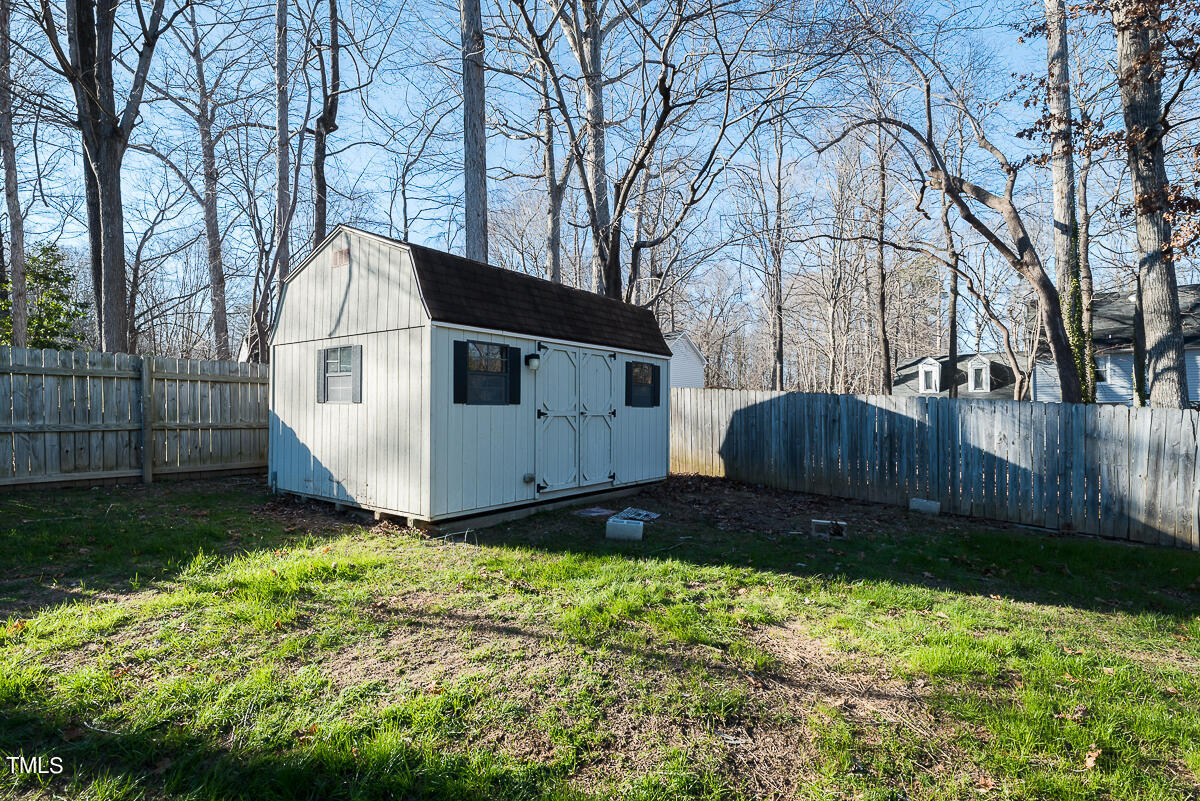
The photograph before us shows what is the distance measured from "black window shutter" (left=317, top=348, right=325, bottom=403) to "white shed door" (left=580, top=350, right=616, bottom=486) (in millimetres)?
3372

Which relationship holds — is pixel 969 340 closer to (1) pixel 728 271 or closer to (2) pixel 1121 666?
(1) pixel 728 271

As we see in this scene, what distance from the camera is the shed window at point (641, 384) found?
8.91m

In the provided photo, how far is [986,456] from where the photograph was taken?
25.5 feet

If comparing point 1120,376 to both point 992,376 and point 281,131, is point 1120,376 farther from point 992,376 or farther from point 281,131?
point 281,131

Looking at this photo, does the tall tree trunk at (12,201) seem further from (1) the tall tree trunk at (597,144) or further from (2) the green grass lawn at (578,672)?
(1) the tall tree trunk at (597,144)

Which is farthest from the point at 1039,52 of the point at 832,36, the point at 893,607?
the point at 893,607

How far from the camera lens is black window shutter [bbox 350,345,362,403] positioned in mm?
6746

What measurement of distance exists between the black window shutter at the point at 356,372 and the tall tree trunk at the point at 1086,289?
A: 12.9 meters

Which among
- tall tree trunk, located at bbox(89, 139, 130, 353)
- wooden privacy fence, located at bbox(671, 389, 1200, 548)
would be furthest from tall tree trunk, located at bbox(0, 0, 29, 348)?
wooden privacy fence, located at bbox(671, 389, 1200, 548)

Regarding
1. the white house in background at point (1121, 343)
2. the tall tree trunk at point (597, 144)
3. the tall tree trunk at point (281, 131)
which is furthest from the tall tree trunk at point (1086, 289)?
the tall tree trunk at point (281, 131)

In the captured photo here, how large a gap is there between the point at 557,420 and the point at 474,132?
18.2 feet

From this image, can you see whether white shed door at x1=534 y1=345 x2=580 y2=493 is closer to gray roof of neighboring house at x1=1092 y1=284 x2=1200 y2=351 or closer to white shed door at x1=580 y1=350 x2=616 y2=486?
white shed door at x1=580 y1=350 x2=616 y2=486

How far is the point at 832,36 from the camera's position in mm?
8875

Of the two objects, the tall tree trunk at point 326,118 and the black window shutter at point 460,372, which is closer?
the black window shutter at point 460,372
